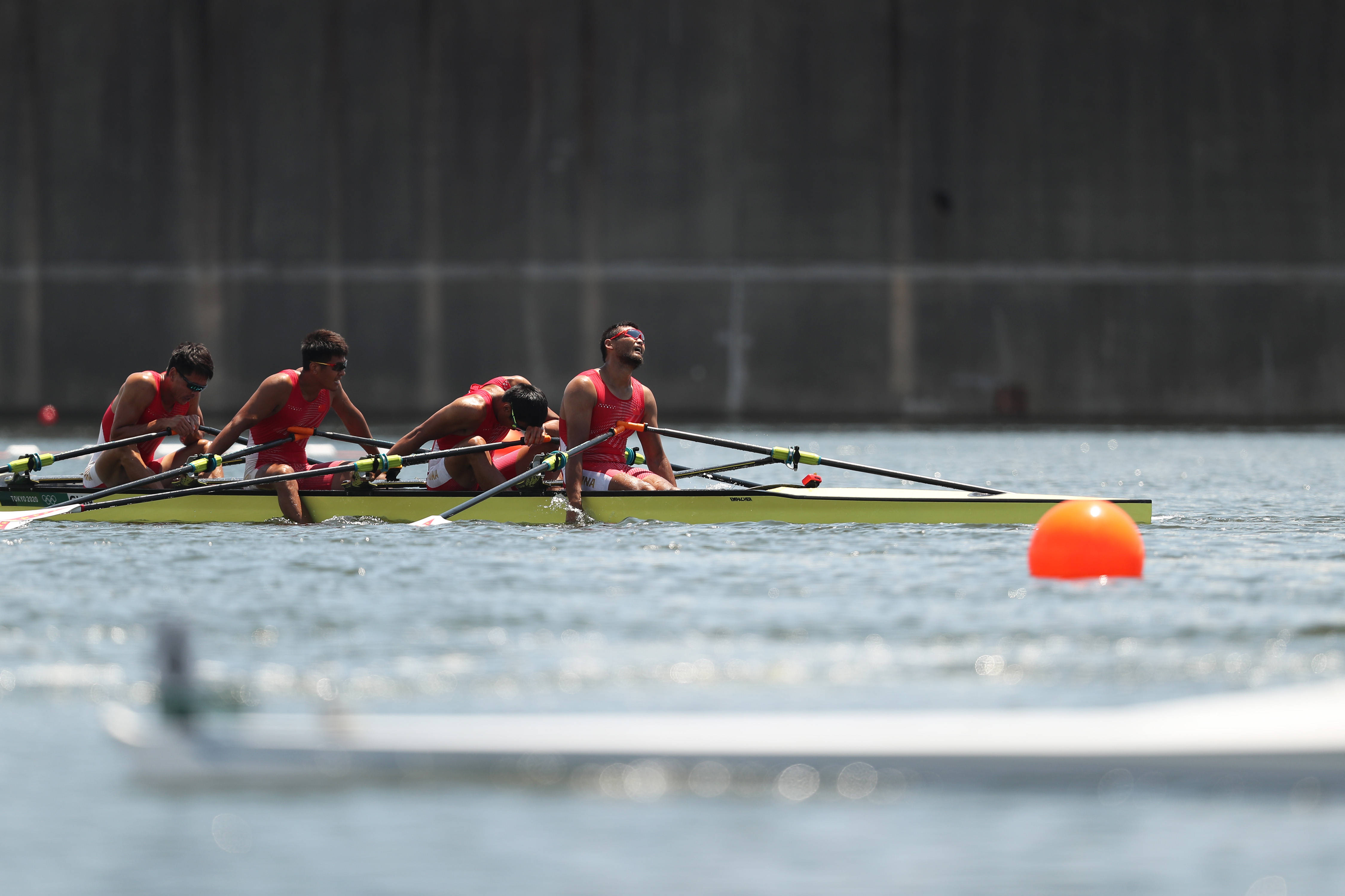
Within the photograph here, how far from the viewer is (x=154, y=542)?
1042cm

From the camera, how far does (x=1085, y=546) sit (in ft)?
28.3

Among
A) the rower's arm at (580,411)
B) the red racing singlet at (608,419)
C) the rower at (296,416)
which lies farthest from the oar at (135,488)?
the red racing singlet at (608,419)

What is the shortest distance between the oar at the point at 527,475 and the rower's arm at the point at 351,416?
83 cm

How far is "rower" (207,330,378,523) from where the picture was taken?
36.9ft

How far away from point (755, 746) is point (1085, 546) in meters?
4.62

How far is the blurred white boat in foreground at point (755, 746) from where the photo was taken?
4.36 metres

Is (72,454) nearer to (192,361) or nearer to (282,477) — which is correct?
(192,361)

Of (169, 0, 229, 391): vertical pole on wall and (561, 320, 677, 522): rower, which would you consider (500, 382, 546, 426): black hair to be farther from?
(169, 0, 229, 391): vertical pole on wall

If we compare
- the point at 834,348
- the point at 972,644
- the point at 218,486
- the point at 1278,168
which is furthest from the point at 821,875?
the point at 1278,168

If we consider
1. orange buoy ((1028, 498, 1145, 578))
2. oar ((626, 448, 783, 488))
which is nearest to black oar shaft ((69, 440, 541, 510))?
oar ((626, 448, 783, 488))

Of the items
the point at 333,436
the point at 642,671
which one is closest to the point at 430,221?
the point at 333,436

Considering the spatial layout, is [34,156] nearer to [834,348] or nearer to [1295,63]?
[834,348]

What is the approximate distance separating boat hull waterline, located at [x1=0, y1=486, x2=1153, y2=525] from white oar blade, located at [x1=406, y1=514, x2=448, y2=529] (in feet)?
1.01

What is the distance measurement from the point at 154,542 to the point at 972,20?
19552 millimetres
